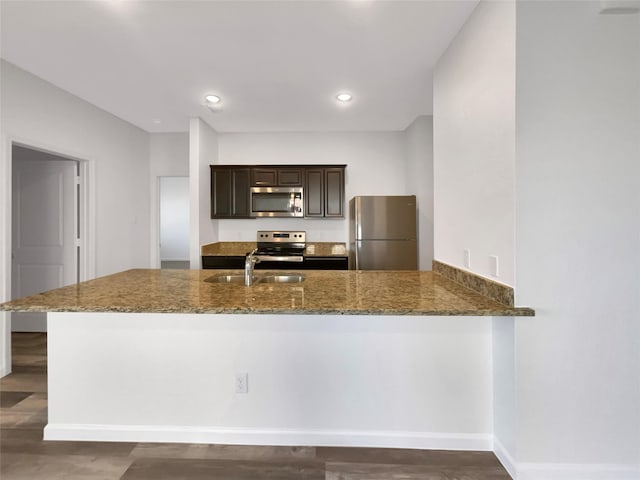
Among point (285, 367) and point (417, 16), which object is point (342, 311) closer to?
point (285, 367)

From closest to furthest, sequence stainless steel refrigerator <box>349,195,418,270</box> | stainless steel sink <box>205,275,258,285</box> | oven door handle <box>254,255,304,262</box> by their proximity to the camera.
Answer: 1. stainless steel sink <box>205,275,258,285</box>
2. stainless steel refrigerator <box>349,195,418,270</box>
3. oven door handle <box>254,255,304,262</box>

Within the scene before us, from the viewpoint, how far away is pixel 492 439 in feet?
6.53

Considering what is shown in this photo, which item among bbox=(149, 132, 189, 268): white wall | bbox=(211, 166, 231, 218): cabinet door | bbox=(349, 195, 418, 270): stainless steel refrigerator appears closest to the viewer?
bbox=(349, 195, 418, 270): stainless steel refrigerator

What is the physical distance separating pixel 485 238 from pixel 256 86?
2452mm

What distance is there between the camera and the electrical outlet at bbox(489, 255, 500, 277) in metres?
1.88

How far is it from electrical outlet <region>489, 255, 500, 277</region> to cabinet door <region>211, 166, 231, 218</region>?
3618 mm

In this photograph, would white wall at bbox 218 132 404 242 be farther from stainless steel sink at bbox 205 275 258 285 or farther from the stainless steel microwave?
stainless steel sink at bbox 205 275 258 285

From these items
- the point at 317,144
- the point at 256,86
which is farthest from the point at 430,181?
the point at 256,86

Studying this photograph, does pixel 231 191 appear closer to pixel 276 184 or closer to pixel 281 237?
pixel 276 184

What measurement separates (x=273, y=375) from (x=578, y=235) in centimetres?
169

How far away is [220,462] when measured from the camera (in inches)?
74.8

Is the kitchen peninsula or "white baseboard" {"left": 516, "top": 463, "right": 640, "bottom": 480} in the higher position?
the kitchen peninsula

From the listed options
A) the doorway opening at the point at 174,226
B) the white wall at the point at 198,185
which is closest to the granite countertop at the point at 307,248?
the white wall at the point at 198,185

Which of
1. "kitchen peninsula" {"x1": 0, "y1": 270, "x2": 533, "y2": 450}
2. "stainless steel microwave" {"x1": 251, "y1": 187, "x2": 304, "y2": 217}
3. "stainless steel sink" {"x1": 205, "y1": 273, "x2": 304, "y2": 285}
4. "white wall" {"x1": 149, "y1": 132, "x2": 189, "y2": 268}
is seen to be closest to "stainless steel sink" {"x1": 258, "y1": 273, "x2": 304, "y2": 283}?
"stainless steel sink" {"x1": 205, "y1": 273, "x2": 304, "y2": 285}
